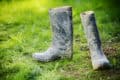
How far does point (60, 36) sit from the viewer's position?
1799mm

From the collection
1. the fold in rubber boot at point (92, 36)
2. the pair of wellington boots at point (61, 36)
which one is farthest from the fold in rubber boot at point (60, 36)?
the fold in rubber boot at point (92, 36)

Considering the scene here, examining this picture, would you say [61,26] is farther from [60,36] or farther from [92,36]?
[92,36]

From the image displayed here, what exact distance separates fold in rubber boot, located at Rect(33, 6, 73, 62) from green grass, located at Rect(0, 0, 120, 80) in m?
→ 0.04

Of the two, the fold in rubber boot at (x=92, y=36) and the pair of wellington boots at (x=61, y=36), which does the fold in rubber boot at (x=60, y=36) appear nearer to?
the pair of wellington boots at (x=61, y=36)

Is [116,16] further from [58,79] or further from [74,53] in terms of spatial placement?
[58,79]

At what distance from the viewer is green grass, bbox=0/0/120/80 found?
168cm

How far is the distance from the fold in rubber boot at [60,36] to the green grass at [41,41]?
1.6 inches

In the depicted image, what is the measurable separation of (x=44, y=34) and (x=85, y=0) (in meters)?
0.40

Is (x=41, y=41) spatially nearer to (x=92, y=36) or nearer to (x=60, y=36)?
(x=60, y=36)

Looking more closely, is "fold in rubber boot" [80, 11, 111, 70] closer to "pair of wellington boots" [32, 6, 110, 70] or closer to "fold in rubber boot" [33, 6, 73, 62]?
"pair of wellington boots" [32, 6, 110, 70]

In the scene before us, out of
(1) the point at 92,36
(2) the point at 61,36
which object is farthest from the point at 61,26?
(1) the point at 92,36

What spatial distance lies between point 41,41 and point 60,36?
223 mm

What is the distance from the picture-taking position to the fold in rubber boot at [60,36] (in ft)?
5.88

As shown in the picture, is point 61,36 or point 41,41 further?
point 41,41
